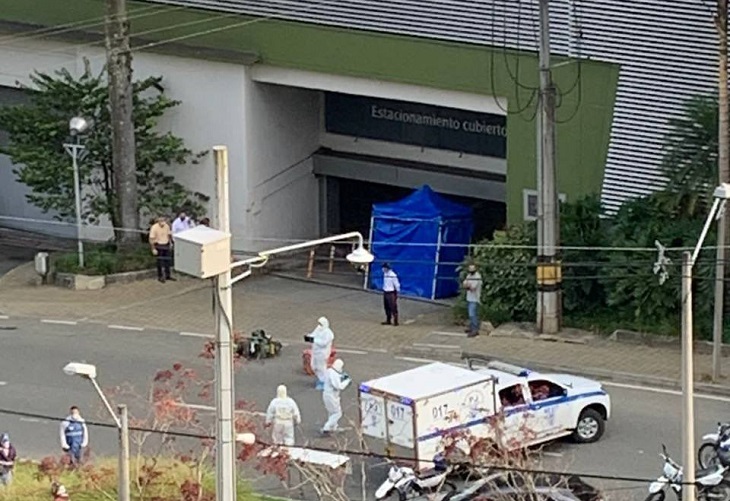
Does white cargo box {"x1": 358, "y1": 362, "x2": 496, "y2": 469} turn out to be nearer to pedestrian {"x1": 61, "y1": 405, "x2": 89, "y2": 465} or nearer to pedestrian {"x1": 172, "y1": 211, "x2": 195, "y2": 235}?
pedestrian {"x1": 61, "y1": 405, "x2": 89, "y2": 465}

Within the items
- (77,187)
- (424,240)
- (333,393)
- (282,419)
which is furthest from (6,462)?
(77,187)

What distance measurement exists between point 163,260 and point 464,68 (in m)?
7.13

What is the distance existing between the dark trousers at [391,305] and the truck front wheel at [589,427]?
7.86m

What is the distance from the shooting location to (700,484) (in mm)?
24453

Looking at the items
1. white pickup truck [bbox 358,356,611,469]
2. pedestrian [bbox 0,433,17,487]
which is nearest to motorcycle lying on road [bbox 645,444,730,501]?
white pickup truck [bbox 358,356,611,469]

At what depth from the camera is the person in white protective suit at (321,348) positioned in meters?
30.2

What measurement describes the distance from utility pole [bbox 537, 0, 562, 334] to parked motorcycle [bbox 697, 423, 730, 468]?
24.4ft

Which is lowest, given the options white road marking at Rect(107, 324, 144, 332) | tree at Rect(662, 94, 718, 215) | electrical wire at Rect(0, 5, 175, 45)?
white road marking at Rect(107, 324, 144, 332)

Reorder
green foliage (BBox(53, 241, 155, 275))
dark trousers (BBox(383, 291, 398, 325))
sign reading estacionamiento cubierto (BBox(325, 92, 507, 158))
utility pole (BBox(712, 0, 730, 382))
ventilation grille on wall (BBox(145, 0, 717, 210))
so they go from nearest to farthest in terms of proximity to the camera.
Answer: utility pole (BBox(712, 0, 730, 382)), ventilation grille on wall (BBox(145, 0, 717, 210)), dark trousers (BBox(383, 291, 398, 325)), green foliage (BBox(53, 241, 155, 275)), sign reading estacionamiento cubierto (BBox(325, 92, 507, 158))

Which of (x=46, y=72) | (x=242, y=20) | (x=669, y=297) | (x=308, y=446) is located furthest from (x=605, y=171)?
(x=46, y=72)

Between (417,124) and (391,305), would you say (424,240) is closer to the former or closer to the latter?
(391,305)

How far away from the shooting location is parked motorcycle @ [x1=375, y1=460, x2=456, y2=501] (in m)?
25.2

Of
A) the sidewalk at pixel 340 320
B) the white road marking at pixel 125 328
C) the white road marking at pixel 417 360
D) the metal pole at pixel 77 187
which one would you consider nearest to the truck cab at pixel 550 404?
the sidewalk at pixel 340 320

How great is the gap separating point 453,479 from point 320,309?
12.3 metres
